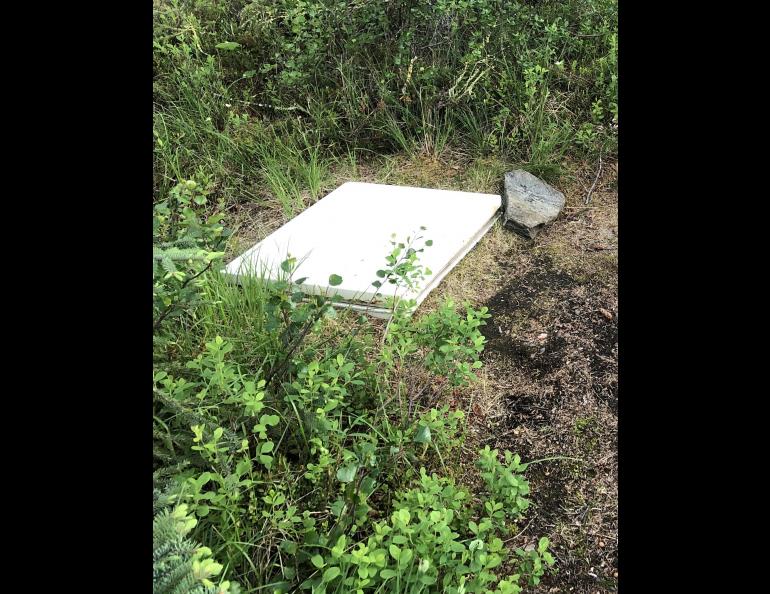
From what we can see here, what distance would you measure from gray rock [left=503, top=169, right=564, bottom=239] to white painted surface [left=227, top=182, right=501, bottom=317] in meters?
0.09

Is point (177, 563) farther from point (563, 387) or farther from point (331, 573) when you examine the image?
point (563, 387)

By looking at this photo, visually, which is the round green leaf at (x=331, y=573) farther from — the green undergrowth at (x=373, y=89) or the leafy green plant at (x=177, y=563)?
the green undergrowth at (x=373, y=89)

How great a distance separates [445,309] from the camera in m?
2.30

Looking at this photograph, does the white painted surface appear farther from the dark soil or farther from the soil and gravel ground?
the dark soil

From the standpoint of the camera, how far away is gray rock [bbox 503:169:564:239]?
364cm

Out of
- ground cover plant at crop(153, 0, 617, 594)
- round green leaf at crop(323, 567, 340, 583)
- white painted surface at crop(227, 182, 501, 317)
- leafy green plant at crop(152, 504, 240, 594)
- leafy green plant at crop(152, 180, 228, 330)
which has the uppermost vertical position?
leafy green plant at crop(152, 504, 240, 594)

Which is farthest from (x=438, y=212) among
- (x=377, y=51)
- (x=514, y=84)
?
(x=377, y=51)

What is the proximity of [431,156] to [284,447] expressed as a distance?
266 centimetres

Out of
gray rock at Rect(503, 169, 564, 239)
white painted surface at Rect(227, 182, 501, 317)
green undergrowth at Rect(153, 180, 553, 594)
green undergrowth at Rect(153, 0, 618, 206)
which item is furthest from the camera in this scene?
green undergrowth at Rect(153, 0, 618, 206)

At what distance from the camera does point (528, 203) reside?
12.3ft

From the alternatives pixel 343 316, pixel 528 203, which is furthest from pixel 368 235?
pixel 528 203

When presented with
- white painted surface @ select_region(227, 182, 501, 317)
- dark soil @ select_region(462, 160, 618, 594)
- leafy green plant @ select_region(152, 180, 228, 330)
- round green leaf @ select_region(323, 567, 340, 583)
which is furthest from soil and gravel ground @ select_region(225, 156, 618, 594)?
leafy green plant @ select_region(152, 180, 228, 330)
